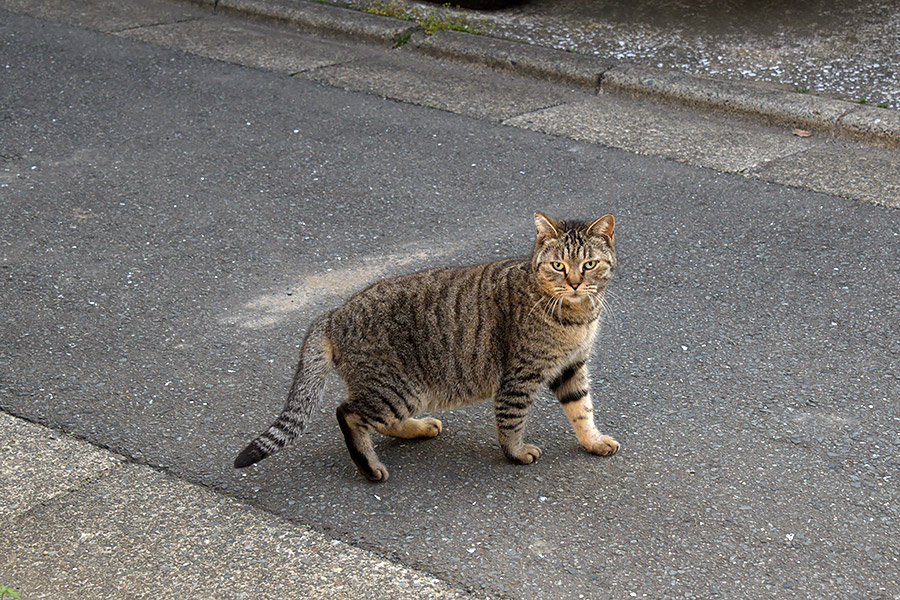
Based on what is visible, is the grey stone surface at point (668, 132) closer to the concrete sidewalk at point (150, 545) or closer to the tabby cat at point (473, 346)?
the tabby cat at point (473, 346)

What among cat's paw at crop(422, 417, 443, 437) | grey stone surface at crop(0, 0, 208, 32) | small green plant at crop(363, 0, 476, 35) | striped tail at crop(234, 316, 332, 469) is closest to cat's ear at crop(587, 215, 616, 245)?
cat's paw at crop(422, 417, 443, 437)

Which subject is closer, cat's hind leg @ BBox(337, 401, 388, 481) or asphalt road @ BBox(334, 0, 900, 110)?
cat's hind leg @ BBox(337, 401, 388, 481)

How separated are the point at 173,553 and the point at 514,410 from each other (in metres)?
1.25

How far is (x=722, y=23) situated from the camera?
8.28 m

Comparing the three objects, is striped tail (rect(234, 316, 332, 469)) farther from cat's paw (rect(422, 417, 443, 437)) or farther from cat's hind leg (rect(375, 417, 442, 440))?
cat's paw (rect(422, 417, 443, 437))

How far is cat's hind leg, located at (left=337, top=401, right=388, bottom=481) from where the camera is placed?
3.60 metres

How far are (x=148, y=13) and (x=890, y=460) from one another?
8.30m

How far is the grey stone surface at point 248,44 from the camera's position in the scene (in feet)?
27.5

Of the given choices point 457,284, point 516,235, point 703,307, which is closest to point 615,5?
point 516,235

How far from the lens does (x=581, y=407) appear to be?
3.77 meters

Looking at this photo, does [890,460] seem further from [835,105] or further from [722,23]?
[722,23]

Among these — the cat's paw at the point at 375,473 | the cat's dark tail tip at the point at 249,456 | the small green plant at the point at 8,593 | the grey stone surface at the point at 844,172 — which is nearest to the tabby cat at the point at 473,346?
the cat's paw at the point at 375,473

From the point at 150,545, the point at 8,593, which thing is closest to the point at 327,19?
the point at 150,545

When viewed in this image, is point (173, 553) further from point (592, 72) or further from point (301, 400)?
point (592, 72)
